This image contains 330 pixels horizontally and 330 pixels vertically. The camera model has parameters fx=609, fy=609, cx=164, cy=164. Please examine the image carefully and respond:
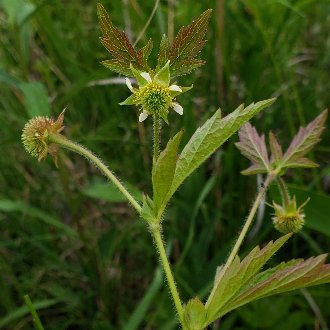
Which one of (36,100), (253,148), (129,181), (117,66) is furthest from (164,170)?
(129,181)

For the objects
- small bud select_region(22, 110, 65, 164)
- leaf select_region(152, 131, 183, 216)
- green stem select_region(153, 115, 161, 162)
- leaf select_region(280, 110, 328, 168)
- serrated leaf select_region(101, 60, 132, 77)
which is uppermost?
serrated leaf select_region(101, 60, 132, 77)

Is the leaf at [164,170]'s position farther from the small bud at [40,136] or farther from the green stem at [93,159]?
the small bud at [40,136]

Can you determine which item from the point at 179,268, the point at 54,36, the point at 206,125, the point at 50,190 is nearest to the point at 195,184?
the point at 179,268

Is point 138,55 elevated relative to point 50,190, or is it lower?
elevated

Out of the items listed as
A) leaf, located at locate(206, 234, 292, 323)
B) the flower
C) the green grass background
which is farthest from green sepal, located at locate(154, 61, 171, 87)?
the green grass background

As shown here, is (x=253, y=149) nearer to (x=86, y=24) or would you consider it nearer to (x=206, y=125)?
(x=206, y=125)

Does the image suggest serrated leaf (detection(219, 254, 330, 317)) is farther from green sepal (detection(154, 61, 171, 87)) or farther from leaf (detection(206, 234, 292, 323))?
green sepal (detection(154, 61, 171, 87))
